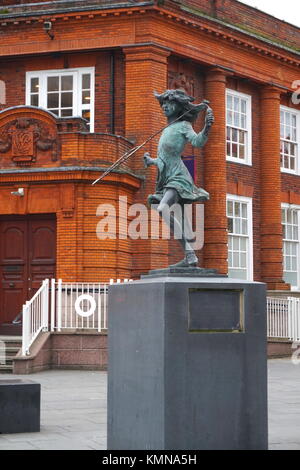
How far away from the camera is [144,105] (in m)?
19.9

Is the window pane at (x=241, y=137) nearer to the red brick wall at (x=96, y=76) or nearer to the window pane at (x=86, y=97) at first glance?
the red brick wall at (x=96, y=76)

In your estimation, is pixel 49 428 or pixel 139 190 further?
pixel 139 190

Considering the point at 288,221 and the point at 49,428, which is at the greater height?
the point at 288,221

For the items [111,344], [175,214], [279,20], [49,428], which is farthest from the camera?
[279,20]

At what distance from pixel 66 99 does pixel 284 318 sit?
7.78 m

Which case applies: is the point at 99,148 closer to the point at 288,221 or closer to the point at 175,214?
the point at 288,221

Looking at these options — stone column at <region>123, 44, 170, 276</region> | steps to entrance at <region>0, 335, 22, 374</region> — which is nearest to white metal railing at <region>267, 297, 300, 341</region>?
stone column at <region>123, 44, 170, 276</region>

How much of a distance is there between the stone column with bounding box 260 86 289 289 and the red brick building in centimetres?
3

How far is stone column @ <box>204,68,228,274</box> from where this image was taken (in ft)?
70.9

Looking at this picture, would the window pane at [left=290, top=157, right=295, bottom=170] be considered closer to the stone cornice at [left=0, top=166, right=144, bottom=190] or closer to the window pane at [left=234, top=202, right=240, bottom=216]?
the window pane at [left=234, top=202, right=240, bottom=216]

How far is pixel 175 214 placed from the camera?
810 cm

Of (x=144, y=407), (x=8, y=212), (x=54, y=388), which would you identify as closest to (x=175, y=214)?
(x=144, y=407)

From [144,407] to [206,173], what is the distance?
1572cm

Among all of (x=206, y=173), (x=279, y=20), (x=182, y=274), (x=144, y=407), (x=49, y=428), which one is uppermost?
(x=279, y=20)
